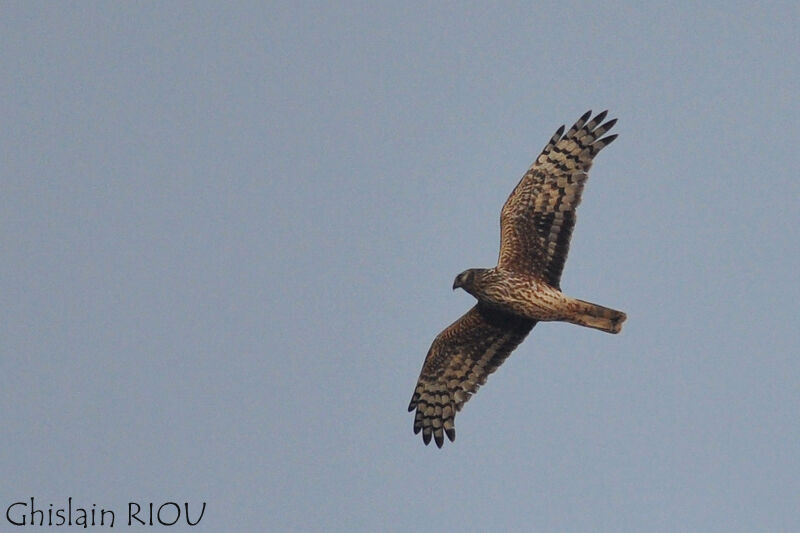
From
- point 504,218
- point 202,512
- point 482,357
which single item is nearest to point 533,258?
point 504,218

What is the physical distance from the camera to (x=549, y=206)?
57.6ft

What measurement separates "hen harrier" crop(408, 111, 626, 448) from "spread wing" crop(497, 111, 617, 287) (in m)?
0.01

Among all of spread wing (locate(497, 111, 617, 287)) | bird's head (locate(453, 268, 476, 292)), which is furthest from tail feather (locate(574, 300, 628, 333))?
bird's head (locate(453, 268, 476, 292))

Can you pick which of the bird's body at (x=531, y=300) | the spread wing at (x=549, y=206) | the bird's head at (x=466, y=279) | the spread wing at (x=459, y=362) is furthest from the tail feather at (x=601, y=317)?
the bird's head at (x=466, y=279)

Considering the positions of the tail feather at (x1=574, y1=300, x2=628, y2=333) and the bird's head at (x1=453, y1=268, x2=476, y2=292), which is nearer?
the tail feather at (x1=574, y1=300, x2=628, y2=333)

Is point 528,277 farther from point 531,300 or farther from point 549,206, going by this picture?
point 549,206

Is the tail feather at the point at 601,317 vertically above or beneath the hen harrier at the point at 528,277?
beneath

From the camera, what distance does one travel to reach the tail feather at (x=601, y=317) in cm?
1692

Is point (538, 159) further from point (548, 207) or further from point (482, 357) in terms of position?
point (482, 357)

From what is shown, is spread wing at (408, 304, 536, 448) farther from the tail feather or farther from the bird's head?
the tail feather

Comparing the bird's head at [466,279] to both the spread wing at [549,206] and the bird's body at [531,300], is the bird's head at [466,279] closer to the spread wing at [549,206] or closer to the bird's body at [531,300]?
the bird's body at [531,300]

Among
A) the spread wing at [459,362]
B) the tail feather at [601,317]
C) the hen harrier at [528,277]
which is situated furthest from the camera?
the spread wing at [459,362]

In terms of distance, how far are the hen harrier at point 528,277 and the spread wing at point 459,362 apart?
14 mm

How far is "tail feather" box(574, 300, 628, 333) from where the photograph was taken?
16922 mm
